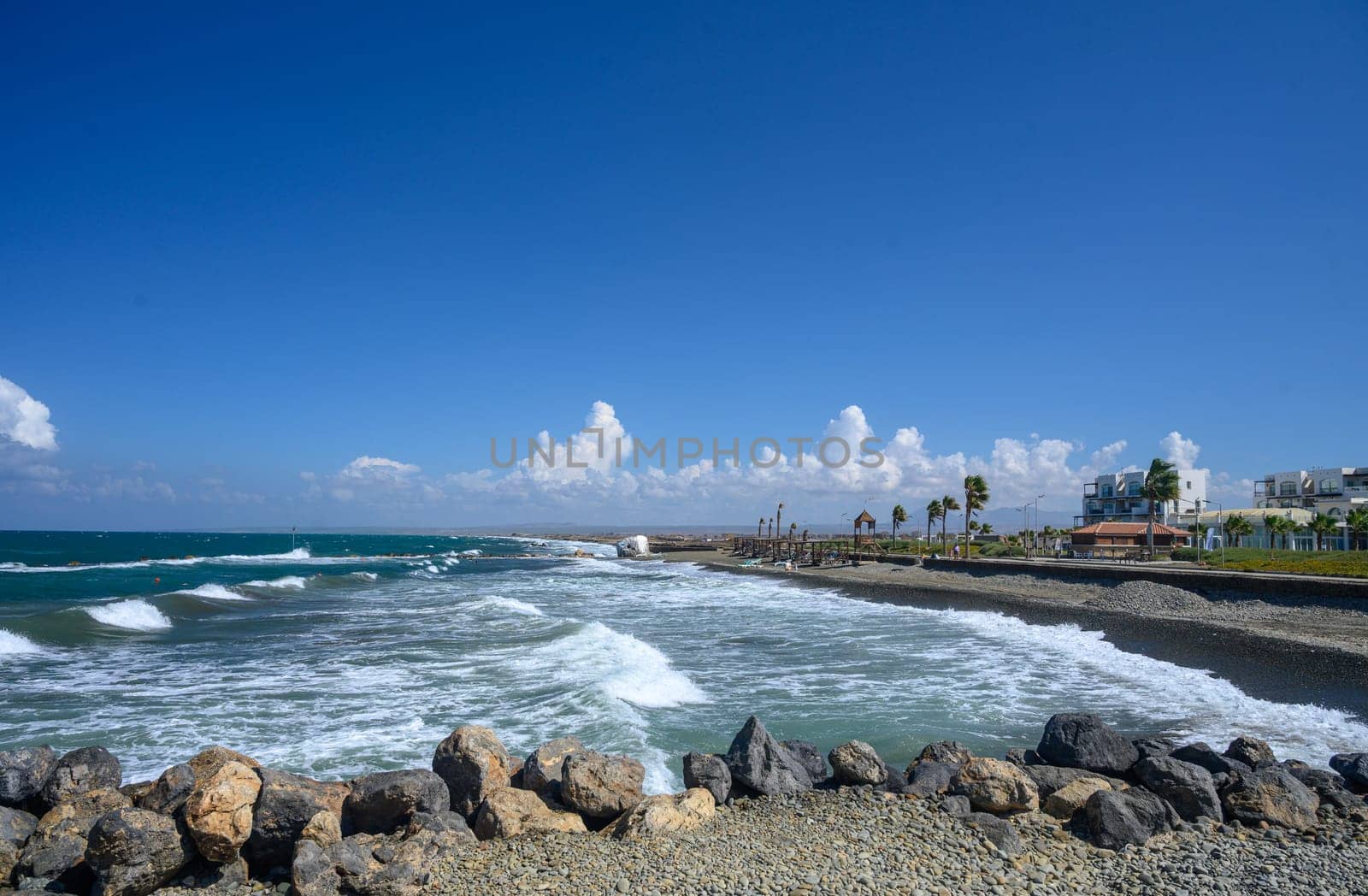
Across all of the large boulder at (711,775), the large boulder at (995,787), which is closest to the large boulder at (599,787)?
the large boulder at (711,775)

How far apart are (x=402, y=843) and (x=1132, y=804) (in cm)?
708

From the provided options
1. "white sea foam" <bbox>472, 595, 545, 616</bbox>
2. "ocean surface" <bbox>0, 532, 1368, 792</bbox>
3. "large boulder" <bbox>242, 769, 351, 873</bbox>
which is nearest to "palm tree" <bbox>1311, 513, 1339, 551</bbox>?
"ocean surface" <bbox>0, 532, 1368, 792</bbox>

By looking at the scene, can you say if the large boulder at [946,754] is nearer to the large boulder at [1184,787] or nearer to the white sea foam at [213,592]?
the large boulder at [1184,787]

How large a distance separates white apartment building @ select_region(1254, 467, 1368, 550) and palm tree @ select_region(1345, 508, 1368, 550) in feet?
18.7

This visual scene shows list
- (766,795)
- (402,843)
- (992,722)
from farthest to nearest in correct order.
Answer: (992,722) < (766,795) < (402,843)

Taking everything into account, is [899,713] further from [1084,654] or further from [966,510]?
[966,510]

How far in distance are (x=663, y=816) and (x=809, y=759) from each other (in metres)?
2.69

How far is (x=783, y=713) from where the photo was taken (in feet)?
43.6

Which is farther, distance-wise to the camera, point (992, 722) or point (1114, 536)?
point (1114, 536)

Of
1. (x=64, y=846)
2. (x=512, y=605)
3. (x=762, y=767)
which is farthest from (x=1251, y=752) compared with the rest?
(x=512, y=605)

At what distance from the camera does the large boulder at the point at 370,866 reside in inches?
251

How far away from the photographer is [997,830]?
728cm

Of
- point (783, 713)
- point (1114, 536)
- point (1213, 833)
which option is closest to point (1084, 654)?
point (783, 713)

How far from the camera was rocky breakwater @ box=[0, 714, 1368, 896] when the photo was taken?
658 centimetres
